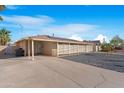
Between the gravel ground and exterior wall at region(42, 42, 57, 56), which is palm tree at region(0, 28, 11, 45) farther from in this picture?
the gravel ground

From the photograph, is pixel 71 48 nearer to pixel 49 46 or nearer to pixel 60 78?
pixel 49 46

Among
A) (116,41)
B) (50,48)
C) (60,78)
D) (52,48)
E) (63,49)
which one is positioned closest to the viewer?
(60,78)

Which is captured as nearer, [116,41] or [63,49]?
[63,49]

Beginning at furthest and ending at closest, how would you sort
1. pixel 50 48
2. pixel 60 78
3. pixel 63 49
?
pixel 63 49, pixel 50 48, pixel 60 78

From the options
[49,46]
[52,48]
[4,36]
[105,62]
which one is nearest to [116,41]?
[4,36]

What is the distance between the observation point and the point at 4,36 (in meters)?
43.0

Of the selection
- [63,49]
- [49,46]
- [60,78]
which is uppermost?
[49,46]

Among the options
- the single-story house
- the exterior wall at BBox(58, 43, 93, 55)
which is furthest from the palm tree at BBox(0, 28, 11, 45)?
the exterior wall at BBox(58, 43, 93, 55)

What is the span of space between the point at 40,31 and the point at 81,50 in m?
10.6

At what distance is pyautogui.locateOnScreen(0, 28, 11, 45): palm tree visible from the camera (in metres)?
42.4

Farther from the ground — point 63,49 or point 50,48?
point 50,48
